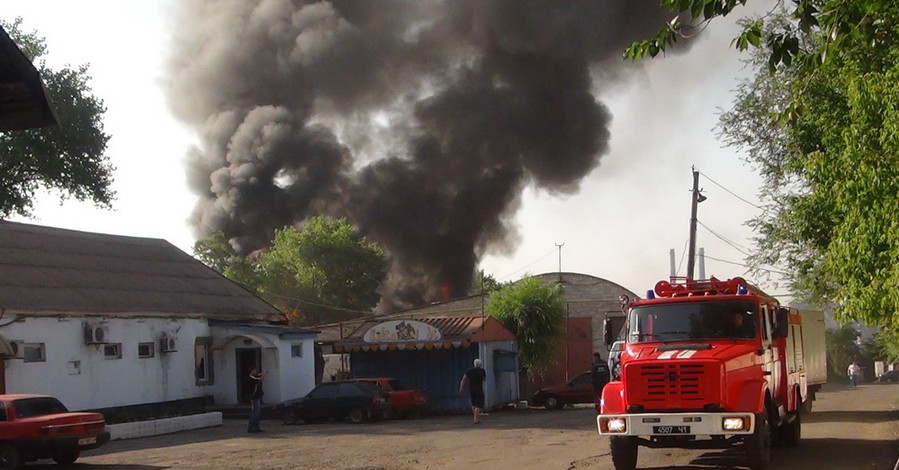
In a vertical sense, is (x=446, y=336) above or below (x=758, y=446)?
above

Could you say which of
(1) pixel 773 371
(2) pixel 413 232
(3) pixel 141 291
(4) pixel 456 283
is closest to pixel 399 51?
(2) pixel 413 232

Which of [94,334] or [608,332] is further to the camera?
[94,334]

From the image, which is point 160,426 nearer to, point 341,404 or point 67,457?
point 341,404

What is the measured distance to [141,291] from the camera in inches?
1133

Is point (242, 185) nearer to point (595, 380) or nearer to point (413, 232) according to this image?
point (413, 232)

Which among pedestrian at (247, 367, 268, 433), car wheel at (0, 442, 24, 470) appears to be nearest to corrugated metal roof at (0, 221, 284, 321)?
pedestrian at (247, 367, 268, 433)

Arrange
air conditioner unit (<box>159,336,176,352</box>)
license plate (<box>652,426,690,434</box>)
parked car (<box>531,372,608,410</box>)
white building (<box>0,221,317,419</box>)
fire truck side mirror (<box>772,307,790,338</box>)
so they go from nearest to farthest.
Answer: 1. license plate (<box>652,426,690,434</box>)
2. fire truck side mirror (<box>772,307,790,338</box>)
3. white building (<box>0,221,317,419</box>)
4. air conditioner unit (<box>159,336,176,352</box>)
5. parked car (<box>531,372,608,410</box>)

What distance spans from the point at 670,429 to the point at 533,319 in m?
27.1

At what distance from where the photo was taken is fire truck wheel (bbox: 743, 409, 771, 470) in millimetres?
11625

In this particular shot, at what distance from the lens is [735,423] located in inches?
450

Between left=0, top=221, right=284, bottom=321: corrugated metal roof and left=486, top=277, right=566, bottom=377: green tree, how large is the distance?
378 inches

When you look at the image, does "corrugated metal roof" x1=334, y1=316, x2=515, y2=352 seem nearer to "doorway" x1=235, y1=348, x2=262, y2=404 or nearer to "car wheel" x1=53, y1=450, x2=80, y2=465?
"doorway" x1=235, y1=348, x2=262, y2=404

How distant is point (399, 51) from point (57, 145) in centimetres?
3147

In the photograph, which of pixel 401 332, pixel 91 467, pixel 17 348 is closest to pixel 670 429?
pixel 91 467
